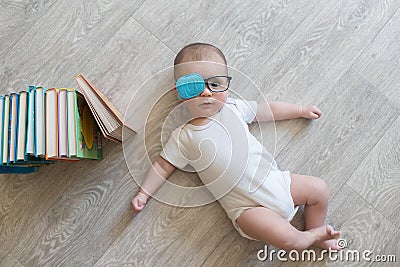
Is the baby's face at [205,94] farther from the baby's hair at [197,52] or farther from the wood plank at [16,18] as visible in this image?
the wood plank at [16,18]

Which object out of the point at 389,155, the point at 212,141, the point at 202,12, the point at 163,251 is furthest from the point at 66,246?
the point at 389,155

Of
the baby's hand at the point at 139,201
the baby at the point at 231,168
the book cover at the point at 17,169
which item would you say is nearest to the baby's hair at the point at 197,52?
the baby at the point at 231,168

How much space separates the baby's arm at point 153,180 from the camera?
3.57ft

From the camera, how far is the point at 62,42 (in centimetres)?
117

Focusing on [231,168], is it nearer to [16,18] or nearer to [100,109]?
[100,109]

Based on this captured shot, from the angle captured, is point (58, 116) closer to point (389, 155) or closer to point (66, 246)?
point (66, 246)

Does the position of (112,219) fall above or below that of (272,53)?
below

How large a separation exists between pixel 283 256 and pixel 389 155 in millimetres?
350

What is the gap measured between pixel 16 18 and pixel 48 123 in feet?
1.19

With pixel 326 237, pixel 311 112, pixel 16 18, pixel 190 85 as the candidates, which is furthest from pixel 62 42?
pixel 326 237

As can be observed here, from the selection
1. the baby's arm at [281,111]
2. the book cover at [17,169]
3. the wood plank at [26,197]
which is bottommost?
the wood plank at [26,197]

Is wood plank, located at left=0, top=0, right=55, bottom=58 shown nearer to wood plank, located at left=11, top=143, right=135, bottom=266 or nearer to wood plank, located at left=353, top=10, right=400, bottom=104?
wood plank, located at left=11, top=143, right=135, bottom=266

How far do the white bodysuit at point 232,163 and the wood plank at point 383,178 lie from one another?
0.18 m

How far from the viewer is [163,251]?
1093 mm
